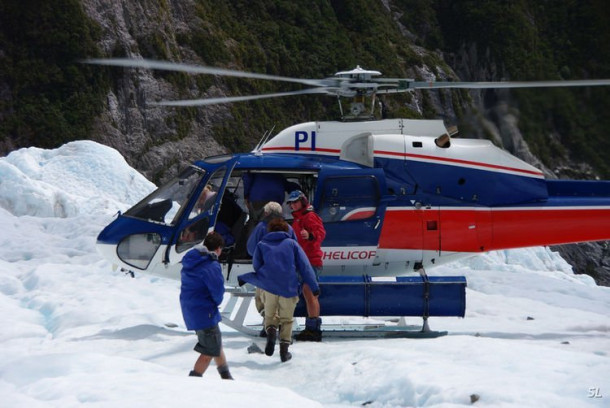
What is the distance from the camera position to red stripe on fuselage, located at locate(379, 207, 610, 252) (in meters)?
8.89

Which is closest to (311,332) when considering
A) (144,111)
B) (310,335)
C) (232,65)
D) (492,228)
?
(310,335)

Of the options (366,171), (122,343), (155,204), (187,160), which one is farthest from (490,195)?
(187,160)

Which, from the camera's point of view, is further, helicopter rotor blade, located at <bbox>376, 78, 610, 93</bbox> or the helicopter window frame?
the helicopter window frame

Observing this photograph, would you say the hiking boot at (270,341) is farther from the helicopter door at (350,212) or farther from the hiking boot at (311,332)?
the helicopter door at (350,212)

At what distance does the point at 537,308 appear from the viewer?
9977 millimetres

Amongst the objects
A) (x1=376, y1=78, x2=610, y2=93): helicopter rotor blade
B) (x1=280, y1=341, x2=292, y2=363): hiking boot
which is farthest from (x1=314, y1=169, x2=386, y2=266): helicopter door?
(x1=280, y1=341, x2=292, y2=363): hiking boot

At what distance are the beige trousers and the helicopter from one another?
114 cm

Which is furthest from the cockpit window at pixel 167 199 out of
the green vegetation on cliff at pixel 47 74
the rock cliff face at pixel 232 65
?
the green vegetation on cliff at pixel 47 74

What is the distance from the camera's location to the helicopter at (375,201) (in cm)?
832

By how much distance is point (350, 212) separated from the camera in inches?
344

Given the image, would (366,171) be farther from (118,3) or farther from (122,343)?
(118,3)

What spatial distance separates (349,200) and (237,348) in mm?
2208

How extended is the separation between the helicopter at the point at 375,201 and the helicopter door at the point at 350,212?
0.4 inches

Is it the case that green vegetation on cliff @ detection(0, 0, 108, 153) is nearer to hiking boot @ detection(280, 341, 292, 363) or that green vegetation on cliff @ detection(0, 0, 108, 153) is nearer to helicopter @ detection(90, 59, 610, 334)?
helicopter @ detection(90, 59, 610, 334)
